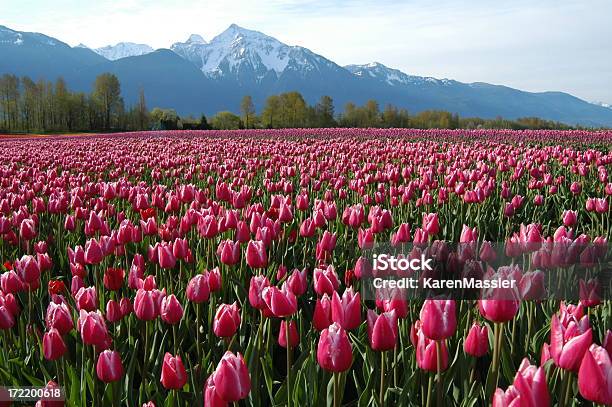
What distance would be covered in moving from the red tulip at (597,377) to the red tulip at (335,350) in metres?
0.70

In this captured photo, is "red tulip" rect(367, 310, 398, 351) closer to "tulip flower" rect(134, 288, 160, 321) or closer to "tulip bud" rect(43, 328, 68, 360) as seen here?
"tulip flower" rect(134, 288, 160, 321)

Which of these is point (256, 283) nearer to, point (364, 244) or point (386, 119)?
point (364, 244)

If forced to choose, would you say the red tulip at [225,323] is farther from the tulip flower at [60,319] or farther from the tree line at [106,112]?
the tree line at [106,112]

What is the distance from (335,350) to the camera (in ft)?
6.01

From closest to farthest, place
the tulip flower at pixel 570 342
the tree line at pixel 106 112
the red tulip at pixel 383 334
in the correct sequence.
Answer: the tulip flower at pixel 570 342
the red tulip at pixel 383 334
the tree line at pixel 106 112

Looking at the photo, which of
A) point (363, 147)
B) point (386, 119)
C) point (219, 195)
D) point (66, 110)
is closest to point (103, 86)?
point (66, 110)

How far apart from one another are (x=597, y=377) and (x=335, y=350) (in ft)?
2.51

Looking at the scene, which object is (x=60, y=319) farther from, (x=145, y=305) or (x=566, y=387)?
(x=566, y=387)

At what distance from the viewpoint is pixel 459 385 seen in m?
2.39

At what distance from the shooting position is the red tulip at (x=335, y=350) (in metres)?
1.83

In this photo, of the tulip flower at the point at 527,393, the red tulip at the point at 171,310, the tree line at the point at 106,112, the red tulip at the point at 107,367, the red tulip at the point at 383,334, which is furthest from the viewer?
the tree line at the point at 106,112

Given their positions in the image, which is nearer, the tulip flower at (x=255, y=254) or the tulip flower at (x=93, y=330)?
the tulip flower at (x=93, y=330)

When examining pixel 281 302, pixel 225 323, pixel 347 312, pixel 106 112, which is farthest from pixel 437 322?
pixel 106 112

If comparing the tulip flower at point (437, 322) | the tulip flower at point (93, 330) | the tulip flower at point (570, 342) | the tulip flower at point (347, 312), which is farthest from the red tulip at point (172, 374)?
the tulip flower at point (570, 342)
